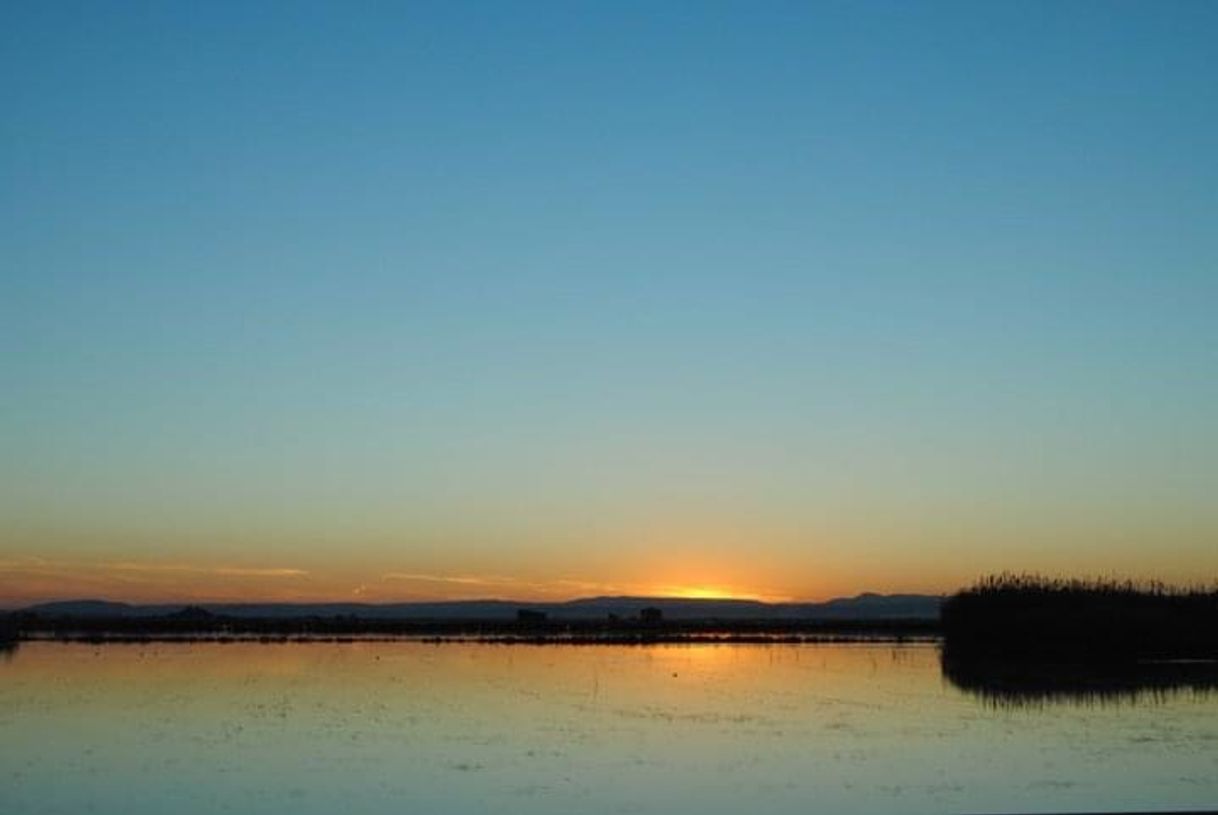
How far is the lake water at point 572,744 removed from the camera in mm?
16766

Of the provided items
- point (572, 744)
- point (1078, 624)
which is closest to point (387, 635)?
point (1078, 624)

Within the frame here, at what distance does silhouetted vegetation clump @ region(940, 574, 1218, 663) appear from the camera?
44.6 m

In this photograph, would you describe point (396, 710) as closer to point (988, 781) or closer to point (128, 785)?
point (128, 785)

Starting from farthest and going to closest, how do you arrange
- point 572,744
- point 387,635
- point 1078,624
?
point 387,635, point 1078,624, point 572,744

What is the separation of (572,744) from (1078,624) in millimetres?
28746

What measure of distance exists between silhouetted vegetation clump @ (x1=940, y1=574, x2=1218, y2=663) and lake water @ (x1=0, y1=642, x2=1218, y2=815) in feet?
34.8

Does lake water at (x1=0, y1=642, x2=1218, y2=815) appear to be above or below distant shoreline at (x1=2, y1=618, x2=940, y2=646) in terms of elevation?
below

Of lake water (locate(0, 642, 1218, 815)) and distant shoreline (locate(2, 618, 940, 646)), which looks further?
distant shoreline (locate(2, 618, 940, 646))

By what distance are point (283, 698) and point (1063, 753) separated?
1479 centimetres

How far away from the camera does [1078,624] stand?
150 feet

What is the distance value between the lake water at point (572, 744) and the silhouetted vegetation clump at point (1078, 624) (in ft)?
34.8

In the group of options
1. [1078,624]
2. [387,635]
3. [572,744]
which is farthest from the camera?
[387,635]

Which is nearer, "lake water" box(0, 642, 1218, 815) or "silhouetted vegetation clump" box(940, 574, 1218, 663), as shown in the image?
"lake water" box(0, 642, 1218, 815)

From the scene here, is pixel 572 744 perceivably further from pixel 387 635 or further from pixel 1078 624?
pixel 387 635
